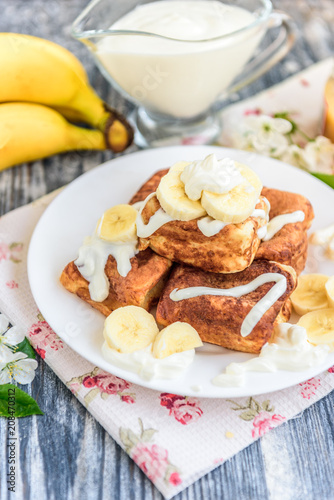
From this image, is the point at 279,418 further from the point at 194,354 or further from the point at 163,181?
the point at 163,181

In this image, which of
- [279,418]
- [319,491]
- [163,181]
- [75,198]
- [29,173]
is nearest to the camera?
[319,491]

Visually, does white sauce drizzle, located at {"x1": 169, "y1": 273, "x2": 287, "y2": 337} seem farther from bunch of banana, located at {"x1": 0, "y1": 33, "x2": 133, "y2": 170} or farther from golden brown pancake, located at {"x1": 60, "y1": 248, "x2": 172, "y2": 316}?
bunch of banana, located at {"x1": 0, "y1": 33, "x2": 133, "y2": 170}

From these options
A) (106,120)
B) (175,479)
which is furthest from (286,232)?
(106,120)

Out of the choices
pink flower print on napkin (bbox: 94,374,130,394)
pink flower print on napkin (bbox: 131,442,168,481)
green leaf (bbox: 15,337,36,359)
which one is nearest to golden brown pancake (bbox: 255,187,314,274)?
pink flower print on napkin (bbox: 94,374,130,394)

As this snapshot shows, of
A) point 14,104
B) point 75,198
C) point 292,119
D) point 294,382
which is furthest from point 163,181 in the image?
point 292,119

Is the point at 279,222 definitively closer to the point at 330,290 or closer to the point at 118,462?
the point at 330,290
